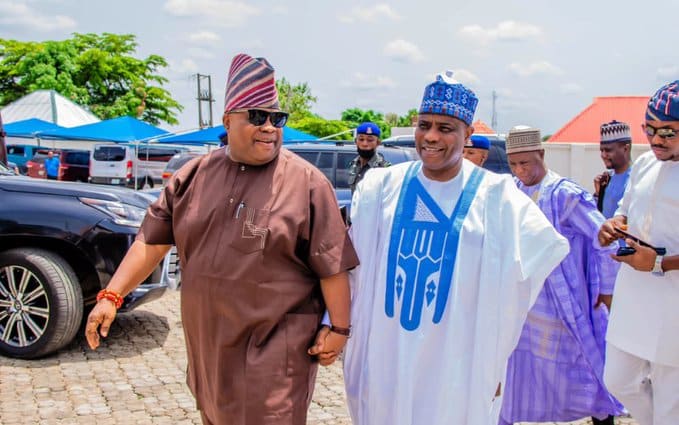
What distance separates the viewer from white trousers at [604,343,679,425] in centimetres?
324

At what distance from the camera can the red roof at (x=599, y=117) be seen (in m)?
28.1

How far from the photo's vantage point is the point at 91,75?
45.8 m

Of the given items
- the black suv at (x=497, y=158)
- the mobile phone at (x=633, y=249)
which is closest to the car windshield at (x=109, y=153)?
the black suv at (x=497, y=158)

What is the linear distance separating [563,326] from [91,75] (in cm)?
4632

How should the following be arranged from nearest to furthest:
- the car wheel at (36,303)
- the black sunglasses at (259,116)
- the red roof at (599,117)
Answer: the black sunglasses at (259,116) → the car wheel at (36,303) → the red roof at (599,117)

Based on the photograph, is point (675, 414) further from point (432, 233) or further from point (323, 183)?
point (323, 183)

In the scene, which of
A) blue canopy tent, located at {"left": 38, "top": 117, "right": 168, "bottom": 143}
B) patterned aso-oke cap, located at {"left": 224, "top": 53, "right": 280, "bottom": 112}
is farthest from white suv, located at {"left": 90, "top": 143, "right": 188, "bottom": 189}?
patterned aso-oke cap, located at {"left": 224, "top": 53, "right": 280, "bottom": 112}

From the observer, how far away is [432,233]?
9.29 feet

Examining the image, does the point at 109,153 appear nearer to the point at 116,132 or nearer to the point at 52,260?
the point at 116,132

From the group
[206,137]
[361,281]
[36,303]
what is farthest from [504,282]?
[206,137]

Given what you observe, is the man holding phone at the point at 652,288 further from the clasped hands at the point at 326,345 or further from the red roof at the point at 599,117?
the red roof at the point at 599,117

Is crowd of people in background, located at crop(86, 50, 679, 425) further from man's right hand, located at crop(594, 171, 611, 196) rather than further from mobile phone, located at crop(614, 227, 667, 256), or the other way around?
man's right hand, located at crop(594, 171, 611, 196)

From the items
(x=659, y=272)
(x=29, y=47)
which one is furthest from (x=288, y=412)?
(x=29, y=47)

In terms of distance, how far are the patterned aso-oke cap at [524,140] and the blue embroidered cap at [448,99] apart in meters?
1.21
